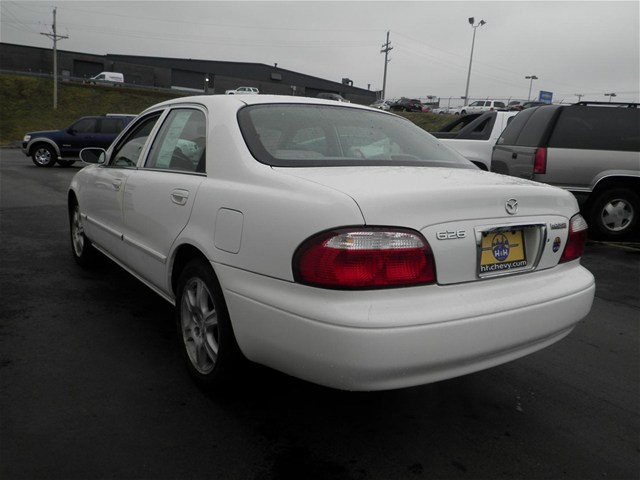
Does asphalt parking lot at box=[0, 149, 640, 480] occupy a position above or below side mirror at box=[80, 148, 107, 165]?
below

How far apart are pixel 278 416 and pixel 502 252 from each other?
1.32m

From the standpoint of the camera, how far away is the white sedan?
1985 mm

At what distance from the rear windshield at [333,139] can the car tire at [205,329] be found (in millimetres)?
689

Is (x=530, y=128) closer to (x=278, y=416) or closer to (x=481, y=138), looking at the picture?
(x=481, y=138)

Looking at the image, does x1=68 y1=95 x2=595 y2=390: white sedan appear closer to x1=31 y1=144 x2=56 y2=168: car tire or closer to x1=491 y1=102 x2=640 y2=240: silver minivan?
x1=491 y1=102 x2=640 y2=240: silver minivan

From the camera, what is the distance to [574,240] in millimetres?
2701

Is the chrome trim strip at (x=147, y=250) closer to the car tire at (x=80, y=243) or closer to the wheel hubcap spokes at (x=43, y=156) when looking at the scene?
the car tire at (x=80, y=243)

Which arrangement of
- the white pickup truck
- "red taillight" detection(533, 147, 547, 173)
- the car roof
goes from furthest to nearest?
the white pickup truck
"red taillight" detection(533, 147, 547, 173)
the car roof

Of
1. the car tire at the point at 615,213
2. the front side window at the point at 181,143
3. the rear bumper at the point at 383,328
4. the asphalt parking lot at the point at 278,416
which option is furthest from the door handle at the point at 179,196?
the car tire at the point at 615,213

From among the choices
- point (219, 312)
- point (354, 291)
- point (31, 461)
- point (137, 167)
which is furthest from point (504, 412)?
point (137, 167)

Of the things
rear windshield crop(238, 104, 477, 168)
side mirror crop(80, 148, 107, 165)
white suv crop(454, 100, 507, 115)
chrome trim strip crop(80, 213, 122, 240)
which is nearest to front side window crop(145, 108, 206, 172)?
rear windshield crop(238, 104, 477, 168)

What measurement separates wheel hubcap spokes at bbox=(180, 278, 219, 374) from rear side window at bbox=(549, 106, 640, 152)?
5.86 m

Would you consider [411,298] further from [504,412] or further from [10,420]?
[10,420]

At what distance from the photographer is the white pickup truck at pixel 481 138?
9.30 meters
